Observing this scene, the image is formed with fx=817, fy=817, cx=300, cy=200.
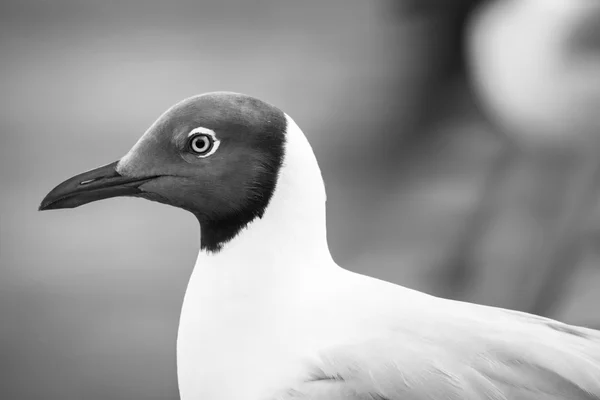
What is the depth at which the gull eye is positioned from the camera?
2.09 feet

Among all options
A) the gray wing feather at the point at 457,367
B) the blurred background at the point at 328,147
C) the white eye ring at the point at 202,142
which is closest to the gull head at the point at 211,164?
the white eye ring at the point at 202,142

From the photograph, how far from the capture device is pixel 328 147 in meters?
1.85

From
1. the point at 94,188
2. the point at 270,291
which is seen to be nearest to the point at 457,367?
the point at 270,291

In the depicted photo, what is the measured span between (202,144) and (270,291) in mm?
127

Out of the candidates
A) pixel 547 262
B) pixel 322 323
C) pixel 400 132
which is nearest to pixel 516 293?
pixel 547 262

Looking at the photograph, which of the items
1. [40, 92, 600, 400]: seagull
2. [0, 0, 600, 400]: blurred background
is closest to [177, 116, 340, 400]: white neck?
[40, 92, 600, 400]: seagull

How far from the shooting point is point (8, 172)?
1722 millimetres

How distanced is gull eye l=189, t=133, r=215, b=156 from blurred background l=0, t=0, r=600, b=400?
26.9 inches

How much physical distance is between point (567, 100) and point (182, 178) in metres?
1.00

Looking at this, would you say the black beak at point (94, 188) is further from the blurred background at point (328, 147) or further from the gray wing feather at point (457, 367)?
the blurred background at point (328, 147)

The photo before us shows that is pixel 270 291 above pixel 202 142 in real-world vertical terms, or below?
below

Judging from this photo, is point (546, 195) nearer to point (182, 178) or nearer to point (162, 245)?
point (162, 245)

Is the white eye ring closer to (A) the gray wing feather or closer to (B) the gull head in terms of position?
(B) the gull head

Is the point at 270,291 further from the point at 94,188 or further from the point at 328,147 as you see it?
the point at 328,147
